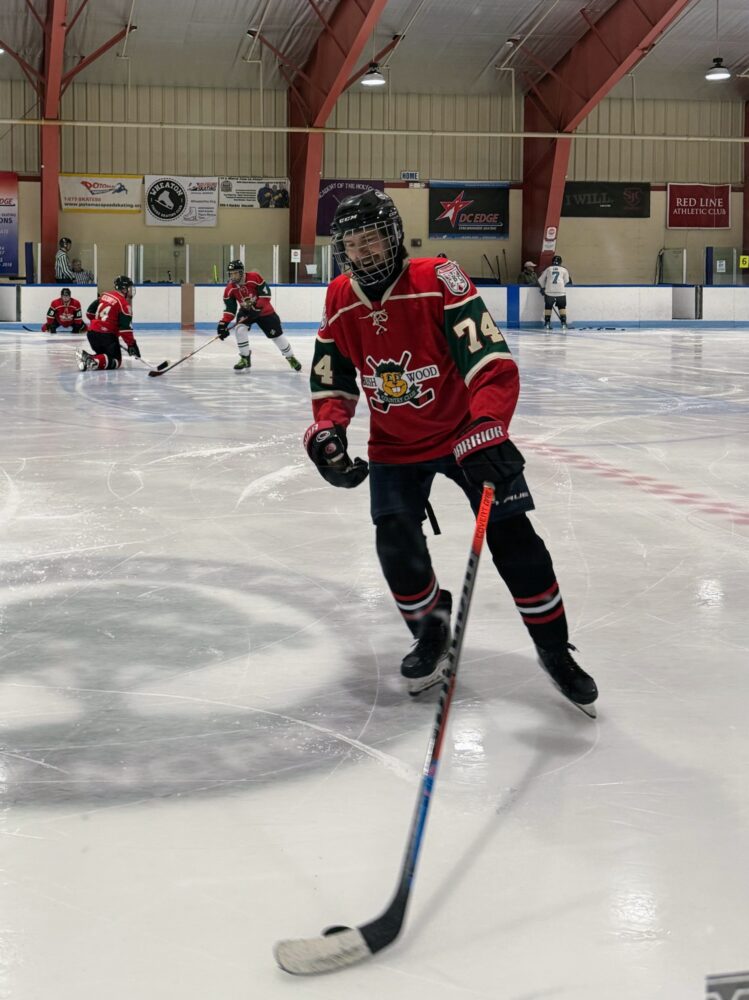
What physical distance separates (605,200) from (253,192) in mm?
7296

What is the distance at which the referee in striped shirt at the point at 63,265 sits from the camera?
71.0 feet

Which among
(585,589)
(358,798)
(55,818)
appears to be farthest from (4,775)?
(585,589)

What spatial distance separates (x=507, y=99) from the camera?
961 inches

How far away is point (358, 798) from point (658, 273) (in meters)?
24.8

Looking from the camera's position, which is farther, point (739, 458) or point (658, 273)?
point (658, 273)

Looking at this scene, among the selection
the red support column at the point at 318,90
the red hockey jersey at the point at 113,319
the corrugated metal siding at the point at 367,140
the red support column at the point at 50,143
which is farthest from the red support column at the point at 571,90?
the red hockey jersey at the point at 113,319

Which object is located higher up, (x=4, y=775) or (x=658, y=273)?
(x=658, y=273)

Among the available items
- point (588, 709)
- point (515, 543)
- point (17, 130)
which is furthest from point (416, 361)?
point (17, 130)

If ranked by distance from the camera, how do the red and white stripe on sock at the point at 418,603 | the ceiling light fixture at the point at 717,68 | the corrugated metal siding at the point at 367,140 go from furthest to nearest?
the corrugated metal siding at the point at 367,140 < the ceiling light fixture at the point at 717,68 < the red and white stripe on sock at the point at 418,603

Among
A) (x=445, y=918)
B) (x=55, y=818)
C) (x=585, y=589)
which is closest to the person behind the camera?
(x=445, y=918)

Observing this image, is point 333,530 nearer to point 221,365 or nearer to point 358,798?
point 358,798

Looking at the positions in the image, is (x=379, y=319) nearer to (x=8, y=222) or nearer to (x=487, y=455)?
(x=487, y=455)

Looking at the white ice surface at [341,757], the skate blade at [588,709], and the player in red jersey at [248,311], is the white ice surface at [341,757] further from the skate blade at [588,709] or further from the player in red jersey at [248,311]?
the player in red jersey at [248,311]

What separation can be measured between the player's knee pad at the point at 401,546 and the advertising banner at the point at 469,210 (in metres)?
22.3
